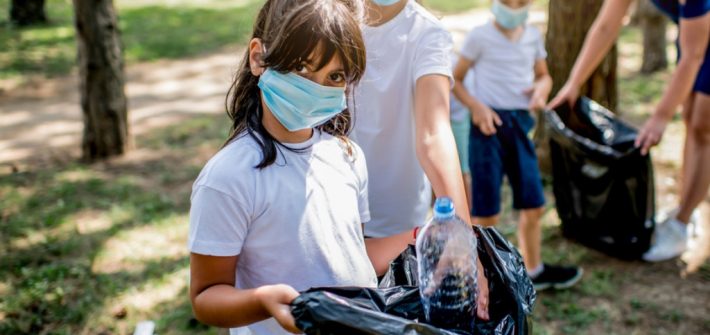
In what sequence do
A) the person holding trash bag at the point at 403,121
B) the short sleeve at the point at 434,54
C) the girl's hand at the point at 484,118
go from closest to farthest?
the person holding trash bag at the point at 403,121 < the short sleeve at the point at 434,54 < the girl's hand at the point at 484,118

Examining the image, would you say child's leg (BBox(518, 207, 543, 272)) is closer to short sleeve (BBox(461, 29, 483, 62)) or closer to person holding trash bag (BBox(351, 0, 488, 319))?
short sleeve (BBox(461, 29, 483, 62))

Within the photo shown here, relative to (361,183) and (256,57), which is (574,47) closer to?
(361,183)

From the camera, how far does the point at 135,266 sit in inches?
155

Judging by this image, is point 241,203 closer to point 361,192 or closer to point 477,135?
point 361,192

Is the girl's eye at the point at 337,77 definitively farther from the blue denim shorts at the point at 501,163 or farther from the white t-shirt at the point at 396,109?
the blue denim shorts at the point at 501,163

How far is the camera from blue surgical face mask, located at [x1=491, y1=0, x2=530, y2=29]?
3277 millimetres

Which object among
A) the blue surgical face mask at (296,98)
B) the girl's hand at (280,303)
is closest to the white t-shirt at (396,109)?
the blue surgical face mask at (296,98)

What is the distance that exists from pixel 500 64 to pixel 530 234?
873 millimetres

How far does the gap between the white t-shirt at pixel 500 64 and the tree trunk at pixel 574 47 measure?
157 centimetres

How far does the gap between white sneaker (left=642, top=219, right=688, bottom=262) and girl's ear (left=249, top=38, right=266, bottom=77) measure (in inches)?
116

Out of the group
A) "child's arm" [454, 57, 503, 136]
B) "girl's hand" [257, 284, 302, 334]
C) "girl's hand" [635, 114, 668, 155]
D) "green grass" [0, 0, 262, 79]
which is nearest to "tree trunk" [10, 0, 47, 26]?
"green grass" [0, 0, 262, 79]

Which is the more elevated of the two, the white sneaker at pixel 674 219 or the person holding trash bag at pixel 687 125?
the person holding trash bag at pixel 687 125

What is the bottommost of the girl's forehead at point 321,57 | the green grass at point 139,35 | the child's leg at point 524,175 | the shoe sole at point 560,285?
the green grass at point 139,35

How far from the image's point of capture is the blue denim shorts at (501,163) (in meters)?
3.36
